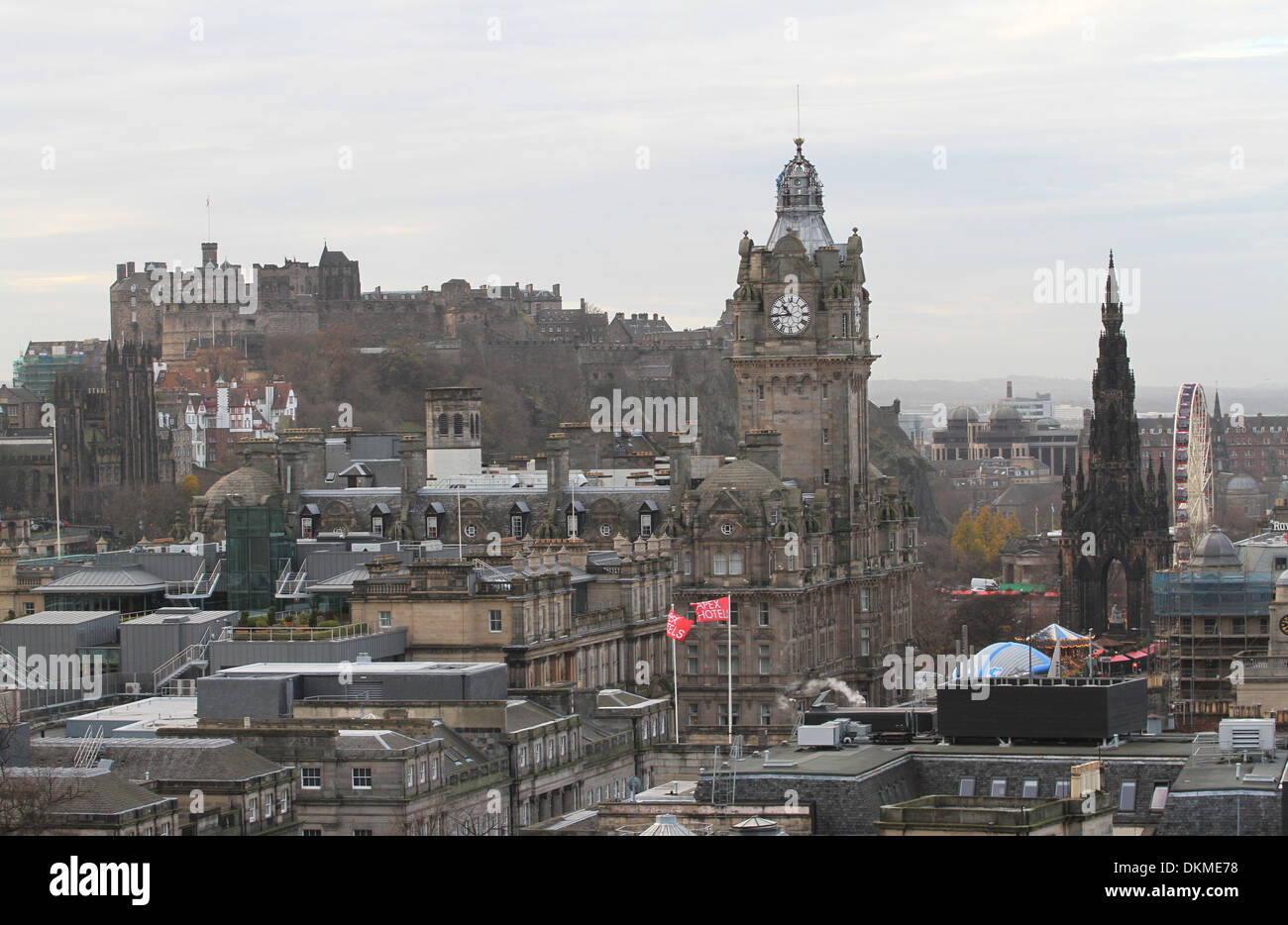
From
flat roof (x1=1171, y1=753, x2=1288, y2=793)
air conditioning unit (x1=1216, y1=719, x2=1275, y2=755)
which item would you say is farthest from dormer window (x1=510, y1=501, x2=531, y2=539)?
flat roof (x1=1171, y1=753, x2=1288, y2=793)

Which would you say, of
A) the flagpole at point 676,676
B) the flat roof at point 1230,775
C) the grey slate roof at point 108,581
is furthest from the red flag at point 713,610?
the flat roof at point 1230,775

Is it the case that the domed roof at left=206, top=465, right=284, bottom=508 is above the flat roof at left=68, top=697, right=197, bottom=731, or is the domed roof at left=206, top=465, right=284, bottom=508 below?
above

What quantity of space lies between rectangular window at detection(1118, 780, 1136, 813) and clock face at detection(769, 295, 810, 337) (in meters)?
45.7

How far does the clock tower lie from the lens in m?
87.7

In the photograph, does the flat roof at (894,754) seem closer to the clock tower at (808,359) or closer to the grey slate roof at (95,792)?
the grey slate roof at (95,792)

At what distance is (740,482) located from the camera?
259 feet

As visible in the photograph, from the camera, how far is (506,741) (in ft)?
178

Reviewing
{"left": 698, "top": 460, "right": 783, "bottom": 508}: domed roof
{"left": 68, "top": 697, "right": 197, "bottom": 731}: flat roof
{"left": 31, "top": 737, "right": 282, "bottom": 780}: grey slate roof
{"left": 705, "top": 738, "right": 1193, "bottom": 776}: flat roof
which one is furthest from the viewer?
{"left": 698, "top": 460, "right": 783, "bottom": 508}: domed roof

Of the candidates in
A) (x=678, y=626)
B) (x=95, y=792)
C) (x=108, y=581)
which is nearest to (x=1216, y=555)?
(x=678, y=626)

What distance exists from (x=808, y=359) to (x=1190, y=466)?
4908cm

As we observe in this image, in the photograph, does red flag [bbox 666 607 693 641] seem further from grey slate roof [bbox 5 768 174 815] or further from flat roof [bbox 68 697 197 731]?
grey slate roof [bbox 5 768 174 815]

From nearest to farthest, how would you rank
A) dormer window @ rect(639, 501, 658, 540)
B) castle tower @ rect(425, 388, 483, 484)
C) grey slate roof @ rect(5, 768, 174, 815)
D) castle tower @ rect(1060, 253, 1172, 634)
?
grey slate roof @ rect(5, 768, 174, 815), dormer window @ rect(639, 501, 658, 540), castle tower @ rect(425, 388, 483, 484), castle tower @ rect(1060, 253, 1172, 634)
